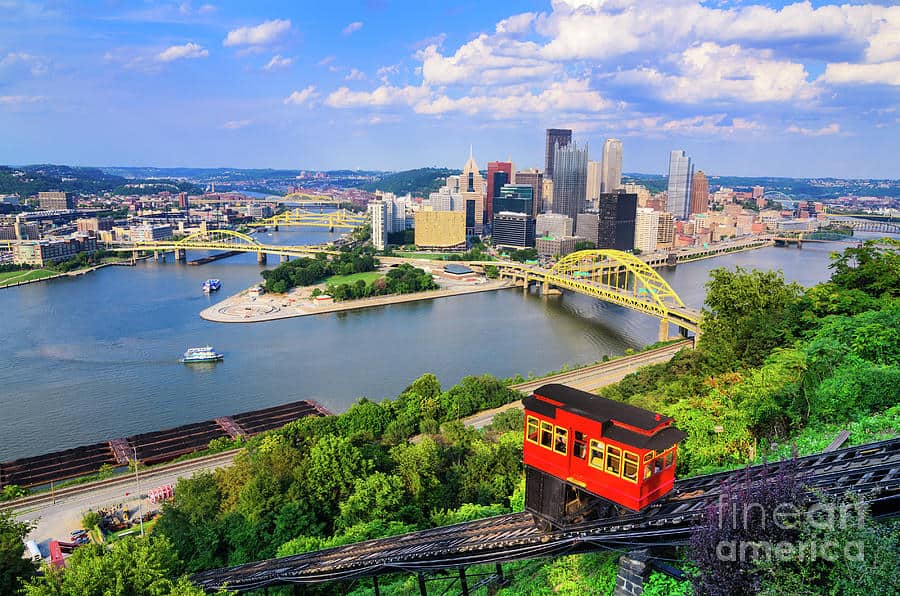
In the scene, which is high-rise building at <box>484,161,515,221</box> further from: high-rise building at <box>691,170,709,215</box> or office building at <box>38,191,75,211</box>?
office building at <box>38,191,75,211</box>

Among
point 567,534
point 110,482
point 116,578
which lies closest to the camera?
point 567,534

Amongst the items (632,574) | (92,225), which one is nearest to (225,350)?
(632,574)

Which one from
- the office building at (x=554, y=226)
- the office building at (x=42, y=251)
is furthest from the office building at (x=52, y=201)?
the office building at (x=554, y=226)

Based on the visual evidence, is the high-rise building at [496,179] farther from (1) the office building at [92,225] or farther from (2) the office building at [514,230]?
(1) the office building at [92,225]

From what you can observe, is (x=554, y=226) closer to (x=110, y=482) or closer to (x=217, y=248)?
(x=217, y=248)

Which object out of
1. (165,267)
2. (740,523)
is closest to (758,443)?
(740,523)

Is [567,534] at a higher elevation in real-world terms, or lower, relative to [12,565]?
higher

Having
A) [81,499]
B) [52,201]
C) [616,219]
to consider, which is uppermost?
[52,201]
